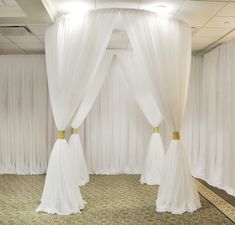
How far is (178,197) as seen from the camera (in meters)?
4.32

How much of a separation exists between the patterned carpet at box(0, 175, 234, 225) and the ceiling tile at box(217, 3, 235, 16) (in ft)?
8.66

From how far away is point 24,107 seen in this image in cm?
725

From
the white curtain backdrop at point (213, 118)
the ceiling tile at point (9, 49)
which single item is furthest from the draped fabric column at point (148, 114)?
the ceiling tile at point (9, 49)

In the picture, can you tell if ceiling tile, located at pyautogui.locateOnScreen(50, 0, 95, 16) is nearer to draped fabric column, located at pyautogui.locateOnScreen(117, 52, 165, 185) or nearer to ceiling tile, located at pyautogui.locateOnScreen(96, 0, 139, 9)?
ceiling tile, located at pyautogui.locateOnScreen(96, 0, 139, 9)

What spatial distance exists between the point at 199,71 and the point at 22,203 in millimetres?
4625

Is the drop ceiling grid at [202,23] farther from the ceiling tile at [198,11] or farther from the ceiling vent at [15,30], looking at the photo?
the ceiling vent at [15,30]

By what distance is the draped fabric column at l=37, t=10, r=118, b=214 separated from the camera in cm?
421

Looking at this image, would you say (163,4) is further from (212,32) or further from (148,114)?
(148,114)

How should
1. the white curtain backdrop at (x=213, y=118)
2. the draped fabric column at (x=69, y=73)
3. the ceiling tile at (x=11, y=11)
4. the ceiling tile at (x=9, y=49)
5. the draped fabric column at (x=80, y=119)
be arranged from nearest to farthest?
the draped fabric column at (x=69, y=73) → the ceiling tile at (x=11, y=11) → the white curtain backdrop at (x=213, y=118) → the draped fabric column at (x=80, y=119) → the ceiling tile at (x=9, y=49)

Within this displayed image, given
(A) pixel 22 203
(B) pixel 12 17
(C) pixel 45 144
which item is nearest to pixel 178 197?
(A) pixel 22 203

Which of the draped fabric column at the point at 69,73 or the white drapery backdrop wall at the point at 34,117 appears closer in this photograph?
the draped fabric column at the point at 69,73

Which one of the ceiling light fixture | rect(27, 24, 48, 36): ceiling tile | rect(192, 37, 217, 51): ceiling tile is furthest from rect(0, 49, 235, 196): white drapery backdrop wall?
the ceiling light fixture

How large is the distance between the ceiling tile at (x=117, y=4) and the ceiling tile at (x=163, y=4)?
0.09 metres

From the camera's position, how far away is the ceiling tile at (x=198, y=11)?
398cm
